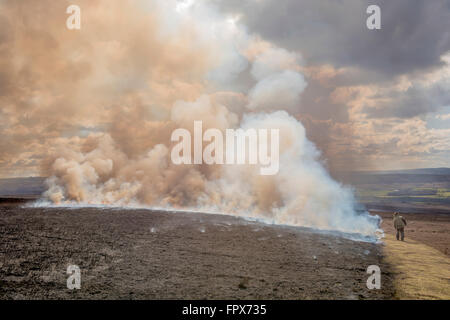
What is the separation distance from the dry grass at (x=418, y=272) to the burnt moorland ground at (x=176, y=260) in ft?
2.14

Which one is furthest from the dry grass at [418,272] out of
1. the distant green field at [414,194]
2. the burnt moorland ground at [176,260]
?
the distant green field at [414,194]

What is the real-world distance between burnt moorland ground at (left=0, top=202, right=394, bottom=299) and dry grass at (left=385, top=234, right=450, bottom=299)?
651mm

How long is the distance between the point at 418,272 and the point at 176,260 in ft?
42.1

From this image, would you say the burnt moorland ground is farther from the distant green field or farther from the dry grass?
the distant green field

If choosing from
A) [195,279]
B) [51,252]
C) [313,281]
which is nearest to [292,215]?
[313,281]

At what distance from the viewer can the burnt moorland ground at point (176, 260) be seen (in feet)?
36.6

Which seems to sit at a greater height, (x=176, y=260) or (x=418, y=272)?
(x=176, y=260)

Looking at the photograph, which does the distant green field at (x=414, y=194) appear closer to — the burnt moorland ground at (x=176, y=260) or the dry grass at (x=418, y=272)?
the dry grass at (x=418, y=272)

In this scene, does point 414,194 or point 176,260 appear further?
point 414,194

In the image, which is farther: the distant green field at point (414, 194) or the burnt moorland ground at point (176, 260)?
the distant green field at point (414, 194)

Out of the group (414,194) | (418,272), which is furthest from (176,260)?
(414,194)

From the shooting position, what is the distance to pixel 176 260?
1456 centimetres

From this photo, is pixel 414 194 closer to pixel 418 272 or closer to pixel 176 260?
pixel 418 272

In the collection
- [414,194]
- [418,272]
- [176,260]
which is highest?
[414,194]
